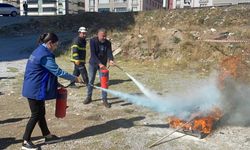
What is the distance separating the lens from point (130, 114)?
807 cm

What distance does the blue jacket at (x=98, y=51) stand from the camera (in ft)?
27.3

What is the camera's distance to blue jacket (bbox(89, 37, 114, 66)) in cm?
832

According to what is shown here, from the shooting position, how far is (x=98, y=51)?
842 cm

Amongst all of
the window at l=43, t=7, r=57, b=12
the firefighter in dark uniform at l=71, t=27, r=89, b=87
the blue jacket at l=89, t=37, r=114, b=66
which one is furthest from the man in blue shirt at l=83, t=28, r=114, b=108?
the window at l=43, t=7, r=57, b=12

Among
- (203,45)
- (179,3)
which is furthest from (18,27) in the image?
(179,3)

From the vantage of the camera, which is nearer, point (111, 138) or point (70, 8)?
point (111, 138)

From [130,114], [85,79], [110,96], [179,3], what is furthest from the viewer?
[179,3]

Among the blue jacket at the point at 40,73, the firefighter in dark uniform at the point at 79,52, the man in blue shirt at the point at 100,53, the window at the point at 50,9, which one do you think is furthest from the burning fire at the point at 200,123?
the window at the point at 50,9

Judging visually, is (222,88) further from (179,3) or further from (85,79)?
(179,3)

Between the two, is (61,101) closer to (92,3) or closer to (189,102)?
(189,102)

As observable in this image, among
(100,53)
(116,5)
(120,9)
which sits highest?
(116,5)

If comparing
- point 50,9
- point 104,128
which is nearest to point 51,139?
point 104,128

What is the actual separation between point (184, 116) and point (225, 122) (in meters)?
1.04

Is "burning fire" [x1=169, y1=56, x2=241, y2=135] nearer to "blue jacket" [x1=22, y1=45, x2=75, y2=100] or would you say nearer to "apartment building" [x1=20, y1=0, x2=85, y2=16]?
"blue jacket" [x1=22, y1=45, x2=75, y2=100]
